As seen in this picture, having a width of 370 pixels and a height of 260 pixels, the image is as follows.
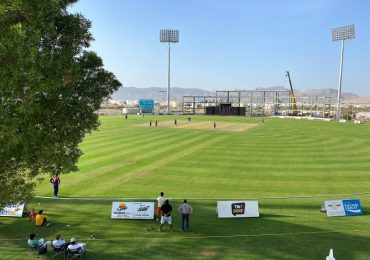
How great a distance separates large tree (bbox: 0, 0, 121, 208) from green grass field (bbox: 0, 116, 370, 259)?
4816 millimetres

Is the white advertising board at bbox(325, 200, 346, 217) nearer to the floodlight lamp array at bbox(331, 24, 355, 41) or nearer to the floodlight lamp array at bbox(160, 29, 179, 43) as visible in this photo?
the floodlight lamp array at bbox(331, 24, 355, 41)

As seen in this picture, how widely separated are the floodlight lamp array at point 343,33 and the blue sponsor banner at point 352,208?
120 metres

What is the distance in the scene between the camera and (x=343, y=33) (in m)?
128

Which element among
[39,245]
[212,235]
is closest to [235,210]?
[212,235]

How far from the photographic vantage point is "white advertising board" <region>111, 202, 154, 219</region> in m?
21.7

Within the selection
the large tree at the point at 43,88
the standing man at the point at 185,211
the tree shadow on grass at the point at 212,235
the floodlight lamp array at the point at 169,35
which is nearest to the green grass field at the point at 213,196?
the tree shadow on grass at the point at 212,235

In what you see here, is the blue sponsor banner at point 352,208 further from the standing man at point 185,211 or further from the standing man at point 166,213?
the standing man at point 166,213

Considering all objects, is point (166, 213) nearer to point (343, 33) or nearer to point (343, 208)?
point (343, 208)

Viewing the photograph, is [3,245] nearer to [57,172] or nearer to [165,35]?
[57,172]

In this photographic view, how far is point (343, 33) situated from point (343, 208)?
12202 cm

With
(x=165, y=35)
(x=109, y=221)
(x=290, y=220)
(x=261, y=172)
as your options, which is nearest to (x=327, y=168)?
(x=261, y=172)

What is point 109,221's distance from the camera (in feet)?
70.0

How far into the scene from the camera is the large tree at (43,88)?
12938 mm

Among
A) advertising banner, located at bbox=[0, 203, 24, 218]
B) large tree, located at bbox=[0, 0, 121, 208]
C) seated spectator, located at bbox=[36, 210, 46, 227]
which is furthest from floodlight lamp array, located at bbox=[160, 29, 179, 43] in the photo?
large tree, located at bbox=[0, 0, 121, 208]
